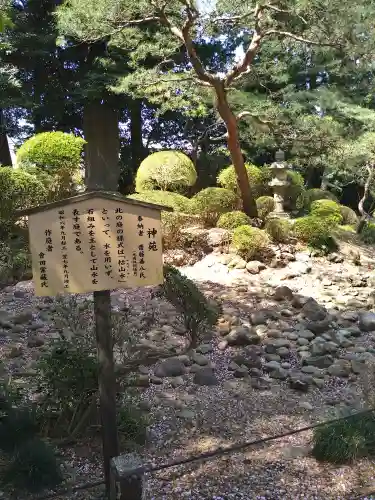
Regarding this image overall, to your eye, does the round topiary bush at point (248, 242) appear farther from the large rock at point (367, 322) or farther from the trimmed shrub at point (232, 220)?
the large rock at point (367, 322)

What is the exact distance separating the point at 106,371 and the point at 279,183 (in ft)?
24.8

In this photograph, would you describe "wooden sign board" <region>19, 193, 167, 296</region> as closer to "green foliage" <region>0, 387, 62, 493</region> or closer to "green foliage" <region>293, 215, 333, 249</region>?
"green foliage" <region>0, 387, 62, 493</region>

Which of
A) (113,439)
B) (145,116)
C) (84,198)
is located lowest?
(113,439)

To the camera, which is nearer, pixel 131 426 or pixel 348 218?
pixel 131 426

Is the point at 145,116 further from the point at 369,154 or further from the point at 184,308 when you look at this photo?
the point at 184,308

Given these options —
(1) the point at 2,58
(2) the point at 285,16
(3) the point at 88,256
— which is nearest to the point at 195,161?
(1) the point at 2,58

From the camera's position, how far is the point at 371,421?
3.22m

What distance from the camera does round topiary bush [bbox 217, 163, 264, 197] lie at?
9148 millimetres

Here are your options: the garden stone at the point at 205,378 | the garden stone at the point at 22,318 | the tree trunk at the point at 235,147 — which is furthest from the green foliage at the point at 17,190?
the garden stone at the point at 205,378

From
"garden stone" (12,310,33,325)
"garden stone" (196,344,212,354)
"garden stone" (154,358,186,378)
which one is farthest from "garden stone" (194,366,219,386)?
"garden stone" (12,310,33,325)

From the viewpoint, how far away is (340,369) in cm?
457

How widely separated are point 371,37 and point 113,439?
22.9 feet

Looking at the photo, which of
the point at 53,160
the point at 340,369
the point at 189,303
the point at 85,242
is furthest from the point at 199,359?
the point at 53,160

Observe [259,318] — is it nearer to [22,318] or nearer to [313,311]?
[313,311]
